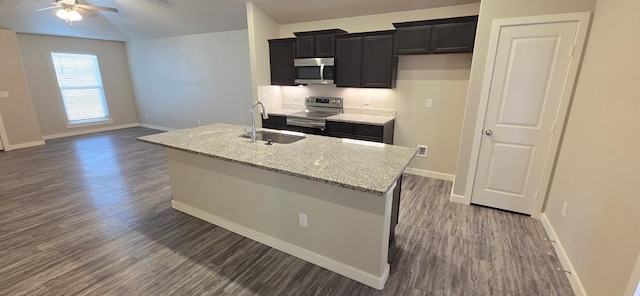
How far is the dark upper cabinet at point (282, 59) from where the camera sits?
14.7ft

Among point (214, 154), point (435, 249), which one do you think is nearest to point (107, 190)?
point (214, 154)

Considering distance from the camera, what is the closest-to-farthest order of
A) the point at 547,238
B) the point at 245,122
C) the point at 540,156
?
the point at 547,238, the point at 540,156, the point at 245,122

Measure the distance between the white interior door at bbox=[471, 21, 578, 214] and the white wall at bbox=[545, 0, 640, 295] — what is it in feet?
0.66

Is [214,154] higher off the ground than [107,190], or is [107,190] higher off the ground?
[214,154]

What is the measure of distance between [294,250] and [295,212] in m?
0.36

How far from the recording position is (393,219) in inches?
91.7

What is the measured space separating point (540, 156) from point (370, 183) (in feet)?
7.60

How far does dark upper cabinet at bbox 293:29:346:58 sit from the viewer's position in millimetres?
4125

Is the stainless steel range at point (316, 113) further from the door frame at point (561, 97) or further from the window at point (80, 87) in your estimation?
the window at point (80, 87)

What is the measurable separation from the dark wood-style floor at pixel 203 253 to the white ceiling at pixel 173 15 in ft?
8.92

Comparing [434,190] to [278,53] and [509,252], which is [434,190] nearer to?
[509,252]

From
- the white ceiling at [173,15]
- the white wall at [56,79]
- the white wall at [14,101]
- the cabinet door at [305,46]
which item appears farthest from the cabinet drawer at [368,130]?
the white wall at [56,79]

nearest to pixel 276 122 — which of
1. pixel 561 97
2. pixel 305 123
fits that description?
pixel 305 123

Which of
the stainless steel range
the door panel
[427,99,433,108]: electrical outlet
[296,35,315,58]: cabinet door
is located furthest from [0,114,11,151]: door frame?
the door panel
